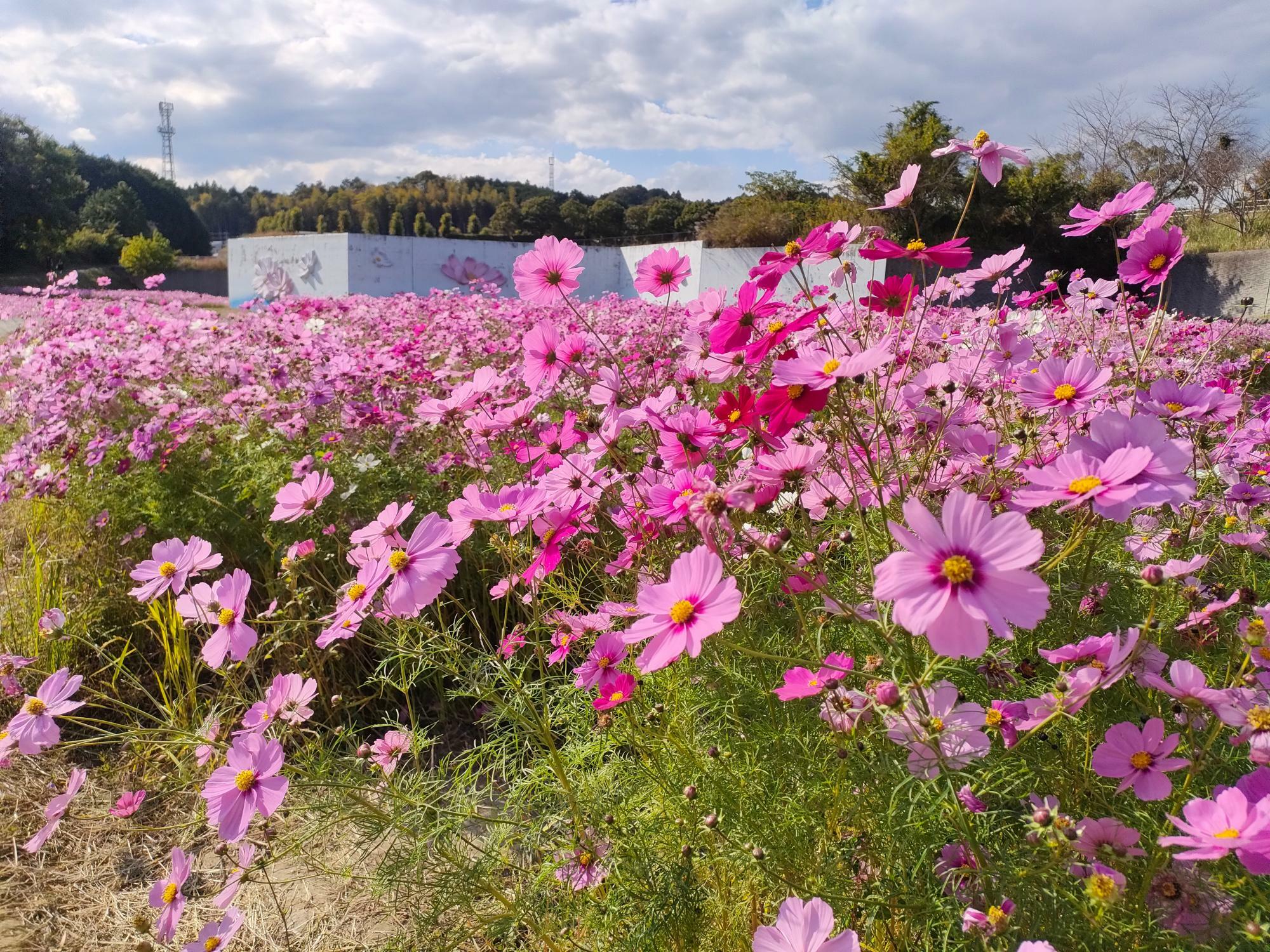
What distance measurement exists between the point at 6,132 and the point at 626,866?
3576 centimetres

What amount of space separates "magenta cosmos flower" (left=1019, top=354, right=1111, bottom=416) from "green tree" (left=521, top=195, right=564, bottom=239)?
104 ft

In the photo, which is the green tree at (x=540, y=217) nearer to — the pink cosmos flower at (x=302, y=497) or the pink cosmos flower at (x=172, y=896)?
the pink cosmos flower at (x=302, y=497)

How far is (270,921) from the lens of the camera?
1559mm

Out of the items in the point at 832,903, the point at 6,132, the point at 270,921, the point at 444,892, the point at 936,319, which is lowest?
the point at 270,921

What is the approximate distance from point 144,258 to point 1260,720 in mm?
34032

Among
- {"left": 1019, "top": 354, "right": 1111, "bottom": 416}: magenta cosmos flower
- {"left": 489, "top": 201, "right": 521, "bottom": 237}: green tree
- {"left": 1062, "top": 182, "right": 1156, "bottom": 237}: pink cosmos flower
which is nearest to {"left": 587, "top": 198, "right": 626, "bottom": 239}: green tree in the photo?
{"left": 489, "top": 201, "right": 521, "bottom": 237}: green tree

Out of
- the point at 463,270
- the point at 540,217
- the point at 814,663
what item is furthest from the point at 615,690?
the point at 540,217

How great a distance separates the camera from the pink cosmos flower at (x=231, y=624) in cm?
109

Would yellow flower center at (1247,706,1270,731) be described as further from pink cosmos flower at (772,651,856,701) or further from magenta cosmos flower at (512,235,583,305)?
magenta cosmos flower at (512,235,583,305)

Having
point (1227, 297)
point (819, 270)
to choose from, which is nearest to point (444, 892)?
point (819, 270)

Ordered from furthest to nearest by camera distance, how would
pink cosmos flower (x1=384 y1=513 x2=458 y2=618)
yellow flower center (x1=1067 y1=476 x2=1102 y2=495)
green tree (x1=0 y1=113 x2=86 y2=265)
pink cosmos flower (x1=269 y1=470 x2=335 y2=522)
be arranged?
green tree (x1=0 y1=113 x2=86 y2=265)
pink cosmos flower (x1=269 y1=470 x2=335 y2=522)
pink cosmos flower (x1=384 y1=513 x2=458 y2=618)
yellow flower center (x1=1067 y1=476 x2=1102 y2=495)

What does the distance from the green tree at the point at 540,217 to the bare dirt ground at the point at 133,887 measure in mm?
31126

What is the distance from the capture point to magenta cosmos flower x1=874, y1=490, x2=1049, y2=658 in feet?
2.01

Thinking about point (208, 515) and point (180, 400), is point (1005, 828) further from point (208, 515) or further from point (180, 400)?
point (180, 400)
